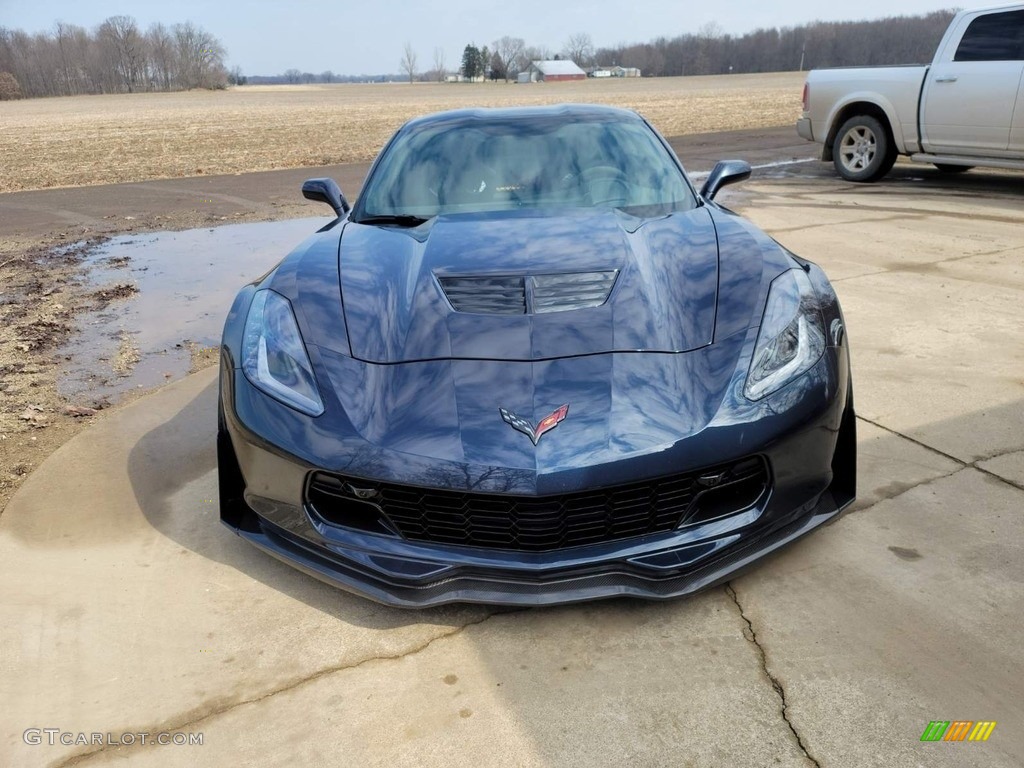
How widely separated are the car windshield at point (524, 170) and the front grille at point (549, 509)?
153 centimetres

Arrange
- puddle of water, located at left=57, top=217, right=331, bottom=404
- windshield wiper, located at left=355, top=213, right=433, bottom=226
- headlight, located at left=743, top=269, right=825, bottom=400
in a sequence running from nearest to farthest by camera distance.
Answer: headlight, located at left=743, top=269, right=825, bottom=400
windshield wiper, located at left=355, top=213, right=433, bottom=226
puddle of water, located at left=57, top=217, right=331, bottom=404

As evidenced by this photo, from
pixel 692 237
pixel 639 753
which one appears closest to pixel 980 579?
pixel 639 753

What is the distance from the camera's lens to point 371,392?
2408mm

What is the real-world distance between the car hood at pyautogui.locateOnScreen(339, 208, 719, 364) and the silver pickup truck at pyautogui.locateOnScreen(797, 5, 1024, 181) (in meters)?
7.47

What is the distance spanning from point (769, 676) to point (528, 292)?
4.38 ft

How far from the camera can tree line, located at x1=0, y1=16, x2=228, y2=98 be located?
10631 centimetres

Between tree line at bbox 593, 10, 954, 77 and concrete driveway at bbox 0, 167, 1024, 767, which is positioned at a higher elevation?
tree line at bbox 593, 10, 954, 77

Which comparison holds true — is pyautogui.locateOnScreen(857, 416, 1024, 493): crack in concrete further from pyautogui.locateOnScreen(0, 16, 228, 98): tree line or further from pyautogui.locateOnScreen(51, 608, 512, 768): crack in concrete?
pyautogui.locateOnScreen(0, 16, 228, 98): tree line

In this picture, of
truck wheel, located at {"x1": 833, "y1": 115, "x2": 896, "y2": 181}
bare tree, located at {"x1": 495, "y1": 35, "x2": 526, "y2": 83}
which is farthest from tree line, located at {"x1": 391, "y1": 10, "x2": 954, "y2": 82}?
truck wheel, located at {"x1": 833, "y1": 115, "x2": 896, "y2": 181}

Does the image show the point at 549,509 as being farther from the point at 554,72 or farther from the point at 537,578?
the point at 554,72

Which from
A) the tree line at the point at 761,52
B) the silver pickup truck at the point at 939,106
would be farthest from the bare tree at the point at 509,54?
the silver pickup truck at the point at 939,106

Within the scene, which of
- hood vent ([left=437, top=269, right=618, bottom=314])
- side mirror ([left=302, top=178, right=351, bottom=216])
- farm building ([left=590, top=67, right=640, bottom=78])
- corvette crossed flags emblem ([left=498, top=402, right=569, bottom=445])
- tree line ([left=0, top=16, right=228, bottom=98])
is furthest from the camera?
farm building ([left=590, top=67, right=640, bottom=78])

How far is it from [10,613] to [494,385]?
5.48 feet

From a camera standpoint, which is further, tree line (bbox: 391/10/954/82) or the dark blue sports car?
tree line (bbox: 391/10/954/82)
